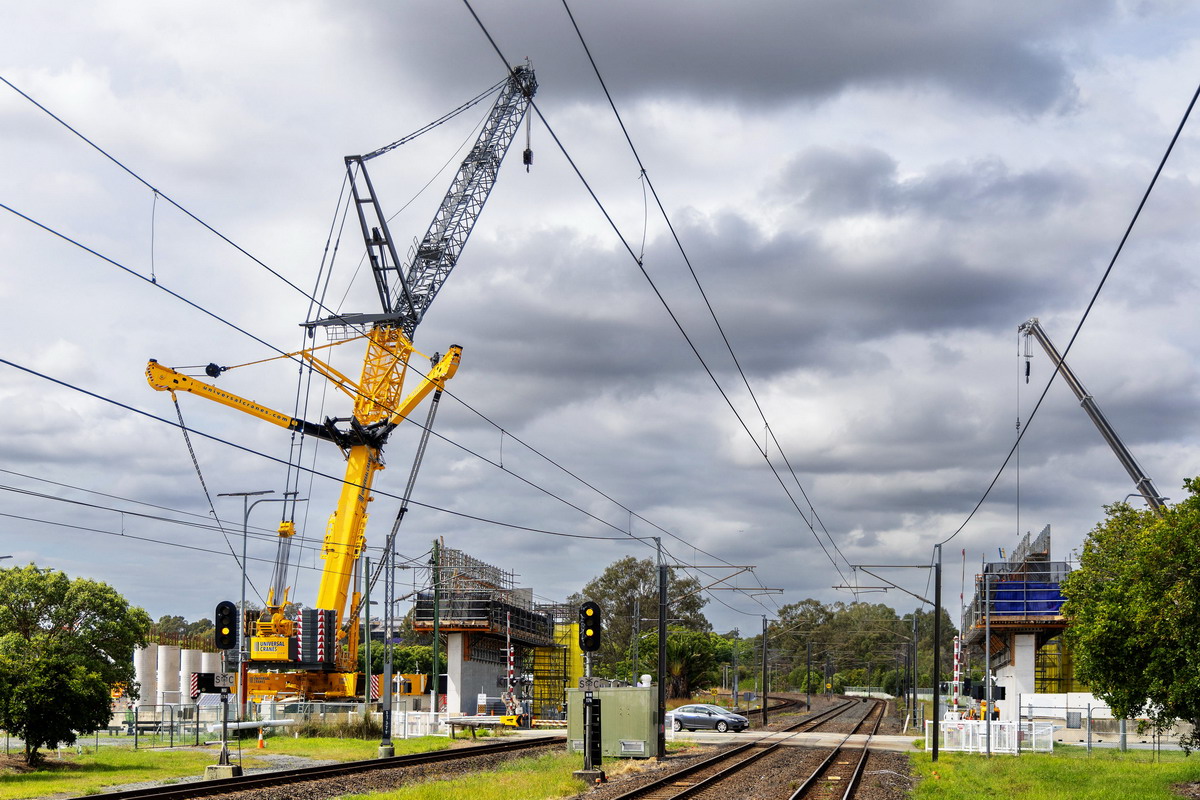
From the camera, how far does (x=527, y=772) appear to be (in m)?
32.7

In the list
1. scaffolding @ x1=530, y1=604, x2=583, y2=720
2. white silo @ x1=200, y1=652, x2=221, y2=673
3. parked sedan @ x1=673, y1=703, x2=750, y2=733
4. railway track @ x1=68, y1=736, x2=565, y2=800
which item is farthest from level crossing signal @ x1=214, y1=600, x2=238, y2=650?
white silo @ x1=200, y1=652, x2=221, y2=673

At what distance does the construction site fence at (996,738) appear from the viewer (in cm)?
4700

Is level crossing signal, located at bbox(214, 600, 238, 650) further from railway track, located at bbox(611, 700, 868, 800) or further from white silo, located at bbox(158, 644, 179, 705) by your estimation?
white silo, located at bbox(158, 644, 179, 705)

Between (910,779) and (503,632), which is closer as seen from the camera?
(910,779)

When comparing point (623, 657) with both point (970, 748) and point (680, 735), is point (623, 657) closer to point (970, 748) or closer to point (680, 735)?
point (680, 735)

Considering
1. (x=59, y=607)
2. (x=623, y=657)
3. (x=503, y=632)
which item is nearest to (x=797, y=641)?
(x=623, y=657)

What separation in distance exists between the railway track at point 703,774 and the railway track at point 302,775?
24.9 ft

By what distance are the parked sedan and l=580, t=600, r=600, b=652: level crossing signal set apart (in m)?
30.2

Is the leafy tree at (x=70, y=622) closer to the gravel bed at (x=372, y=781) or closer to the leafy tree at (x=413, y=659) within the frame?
the gravel bed at (x=372, y=781)

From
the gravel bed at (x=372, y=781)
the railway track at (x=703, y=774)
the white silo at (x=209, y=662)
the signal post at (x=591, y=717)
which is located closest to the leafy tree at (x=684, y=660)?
the white silo at (x=209, y=662)

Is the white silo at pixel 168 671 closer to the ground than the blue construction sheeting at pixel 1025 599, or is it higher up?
closer to the ground

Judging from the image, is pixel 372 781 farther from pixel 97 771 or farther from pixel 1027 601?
pixel 1027 601

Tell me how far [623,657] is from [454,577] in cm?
5903

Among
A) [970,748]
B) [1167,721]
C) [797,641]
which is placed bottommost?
[797,641]
